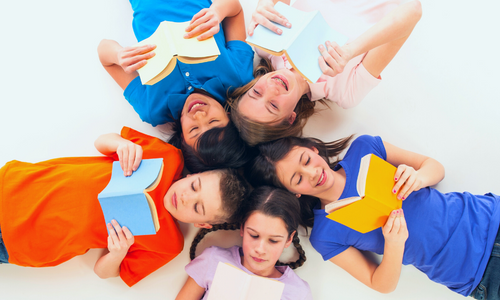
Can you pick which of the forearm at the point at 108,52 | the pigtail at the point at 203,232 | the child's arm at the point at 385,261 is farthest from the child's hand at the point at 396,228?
the forearm at the point at 108,52

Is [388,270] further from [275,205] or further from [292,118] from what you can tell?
[292,118]

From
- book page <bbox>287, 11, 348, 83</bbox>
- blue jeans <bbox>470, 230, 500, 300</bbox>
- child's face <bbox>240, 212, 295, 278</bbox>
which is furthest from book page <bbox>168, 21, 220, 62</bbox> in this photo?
blue jeans <bbox>470, 230, 500, 300</bbox>

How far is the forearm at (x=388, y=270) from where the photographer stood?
3.62 feet

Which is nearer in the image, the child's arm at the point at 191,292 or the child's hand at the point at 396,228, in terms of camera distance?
the child's hand at the point at 396,228

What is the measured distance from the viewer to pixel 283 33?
100 cm

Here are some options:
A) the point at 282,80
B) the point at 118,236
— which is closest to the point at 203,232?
the point at 118,236

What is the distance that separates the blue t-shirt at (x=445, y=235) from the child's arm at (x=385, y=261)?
0.17 feet

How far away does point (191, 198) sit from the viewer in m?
1.09

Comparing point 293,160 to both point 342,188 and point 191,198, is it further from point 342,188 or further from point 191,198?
point 191,198

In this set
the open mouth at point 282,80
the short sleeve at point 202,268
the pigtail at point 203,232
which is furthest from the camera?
the pigtail at point 203,232

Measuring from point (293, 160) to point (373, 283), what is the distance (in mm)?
576

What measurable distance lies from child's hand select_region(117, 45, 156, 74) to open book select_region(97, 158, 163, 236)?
1.12ft

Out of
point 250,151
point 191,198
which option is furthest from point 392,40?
point 191,198

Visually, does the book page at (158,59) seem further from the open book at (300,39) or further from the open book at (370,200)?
the open book at (370,200)
